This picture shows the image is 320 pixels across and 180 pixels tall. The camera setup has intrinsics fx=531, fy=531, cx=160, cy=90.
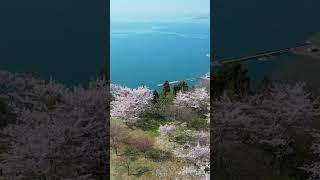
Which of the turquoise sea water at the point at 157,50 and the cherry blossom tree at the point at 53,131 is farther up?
the turquoise sea water at the point at 157,50

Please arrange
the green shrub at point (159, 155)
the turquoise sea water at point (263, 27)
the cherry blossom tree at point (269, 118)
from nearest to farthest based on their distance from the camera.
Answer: the cherry blossom tree at point (269, 118), the turquoise sea water at point (263, 27), the green shrub at point (159, 155)

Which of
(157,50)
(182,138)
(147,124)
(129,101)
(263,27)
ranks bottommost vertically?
(182,138)

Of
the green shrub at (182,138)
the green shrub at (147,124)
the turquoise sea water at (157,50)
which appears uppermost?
the turquoise sea water at (157,50)

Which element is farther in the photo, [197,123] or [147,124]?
[147,124]

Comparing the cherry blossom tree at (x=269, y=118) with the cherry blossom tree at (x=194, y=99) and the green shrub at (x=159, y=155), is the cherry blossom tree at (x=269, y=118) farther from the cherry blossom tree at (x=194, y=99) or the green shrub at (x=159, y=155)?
the green shrub at (x=159, y=155)

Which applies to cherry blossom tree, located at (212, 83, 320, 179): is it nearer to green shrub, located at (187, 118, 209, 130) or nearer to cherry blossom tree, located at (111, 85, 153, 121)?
green shrub, located at (187, 118, 209, 130)

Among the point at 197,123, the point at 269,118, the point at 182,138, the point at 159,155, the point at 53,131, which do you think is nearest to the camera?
the point at 53,131

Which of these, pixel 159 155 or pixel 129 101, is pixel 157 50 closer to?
pixel 129 101

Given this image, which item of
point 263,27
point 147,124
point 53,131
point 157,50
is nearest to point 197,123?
point 147,124

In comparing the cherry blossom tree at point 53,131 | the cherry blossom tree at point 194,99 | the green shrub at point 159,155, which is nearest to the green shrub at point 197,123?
the cherry blossom tree at point 194,99

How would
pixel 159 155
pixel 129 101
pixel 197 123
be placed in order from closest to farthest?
1. pixel 159 155
2. pixel 197 123
3. pixel 129 101
